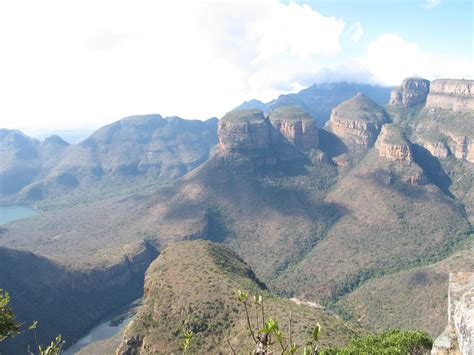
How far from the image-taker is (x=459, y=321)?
49.8ft

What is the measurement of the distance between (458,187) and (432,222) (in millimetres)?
28481

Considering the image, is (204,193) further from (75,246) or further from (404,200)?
(404,200)

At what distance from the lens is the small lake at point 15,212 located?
177450 mm

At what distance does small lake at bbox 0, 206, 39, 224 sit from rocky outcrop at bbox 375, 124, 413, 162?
14401 centimetres

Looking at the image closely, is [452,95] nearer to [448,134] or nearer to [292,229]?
[448,134]

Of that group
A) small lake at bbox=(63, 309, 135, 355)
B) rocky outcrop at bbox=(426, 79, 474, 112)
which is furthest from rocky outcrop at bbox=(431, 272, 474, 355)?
rocky outcrop at bbox=(426, 79, 474, 112)

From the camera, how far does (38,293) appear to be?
81438mm

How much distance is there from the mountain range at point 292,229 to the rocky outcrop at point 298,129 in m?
0.50

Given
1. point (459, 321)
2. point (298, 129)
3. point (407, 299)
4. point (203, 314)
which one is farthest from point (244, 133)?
point (459, 321)

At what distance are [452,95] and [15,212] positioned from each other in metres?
191

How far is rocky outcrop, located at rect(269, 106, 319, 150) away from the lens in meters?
152

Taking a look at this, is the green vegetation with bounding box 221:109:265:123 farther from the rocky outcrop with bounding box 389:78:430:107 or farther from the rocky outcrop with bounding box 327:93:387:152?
the rocky outcrop with bounding box 389:78:430:107

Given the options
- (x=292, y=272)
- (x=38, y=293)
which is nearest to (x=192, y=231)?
(x=292, y=272)

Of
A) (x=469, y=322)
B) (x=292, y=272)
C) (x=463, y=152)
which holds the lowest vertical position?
(x=292, y=272)
